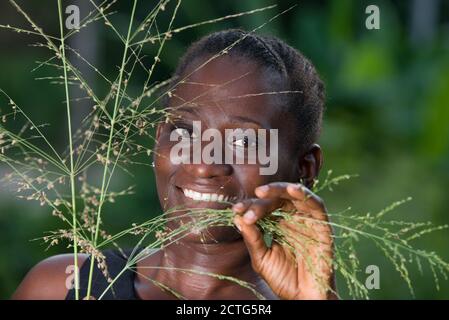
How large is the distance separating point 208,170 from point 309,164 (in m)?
0.36

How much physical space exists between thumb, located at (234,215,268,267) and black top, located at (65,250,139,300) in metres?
0.33

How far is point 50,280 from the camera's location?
229cm

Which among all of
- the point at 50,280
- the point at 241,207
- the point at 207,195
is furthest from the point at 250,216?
the point at 50,280

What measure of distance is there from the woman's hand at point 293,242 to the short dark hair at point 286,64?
1.20ft

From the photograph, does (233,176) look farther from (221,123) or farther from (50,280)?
(50,280)

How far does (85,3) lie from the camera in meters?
6.66

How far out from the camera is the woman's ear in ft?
7.23

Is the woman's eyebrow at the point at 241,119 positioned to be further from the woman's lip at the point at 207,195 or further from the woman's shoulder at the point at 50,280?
the woman's shoulder at the point at 50,280

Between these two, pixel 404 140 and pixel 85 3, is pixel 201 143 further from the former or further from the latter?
pixel 85 3

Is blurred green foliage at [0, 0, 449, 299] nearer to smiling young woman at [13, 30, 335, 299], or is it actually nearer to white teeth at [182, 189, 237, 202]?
smiling young woman at [13, 30, 335, 299]

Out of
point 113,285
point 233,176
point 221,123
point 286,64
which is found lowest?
point 113,285

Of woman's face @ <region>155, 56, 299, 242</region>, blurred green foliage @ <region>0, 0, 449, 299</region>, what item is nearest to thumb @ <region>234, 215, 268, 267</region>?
woman's face @ <region>155, 56, 299, 242</region>
